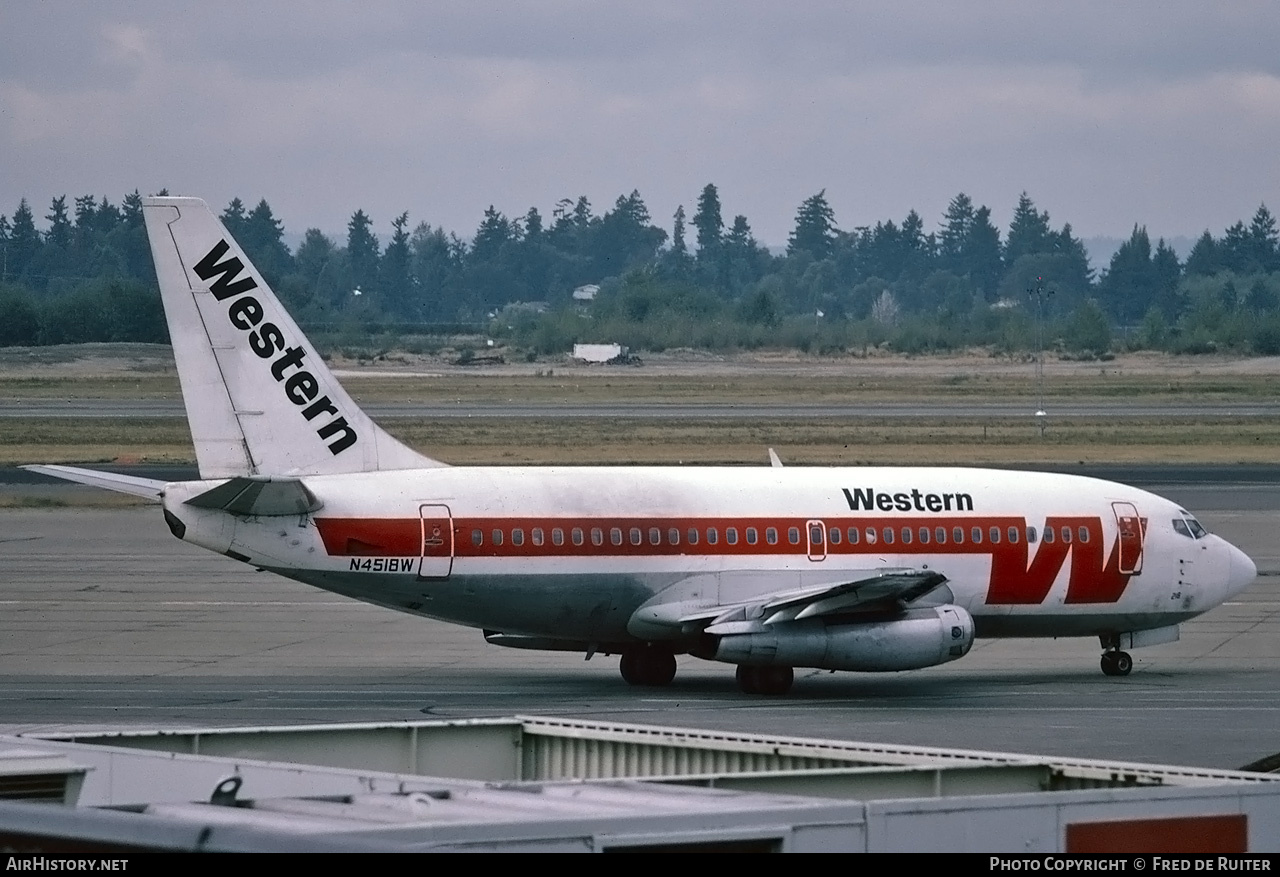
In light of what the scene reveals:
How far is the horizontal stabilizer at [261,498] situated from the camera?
32375mm

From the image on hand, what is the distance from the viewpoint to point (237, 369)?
3400 centimetres

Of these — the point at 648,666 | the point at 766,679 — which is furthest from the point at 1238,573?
the point at 648,666

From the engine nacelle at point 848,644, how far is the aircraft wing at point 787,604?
0.72ft

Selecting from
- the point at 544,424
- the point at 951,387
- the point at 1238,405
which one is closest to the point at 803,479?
the point at 544,424

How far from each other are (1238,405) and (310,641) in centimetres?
9670

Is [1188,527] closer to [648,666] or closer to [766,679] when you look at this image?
[766,679]

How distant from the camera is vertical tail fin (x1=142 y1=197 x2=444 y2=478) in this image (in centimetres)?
3381

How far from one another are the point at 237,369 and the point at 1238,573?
1928 centimetres

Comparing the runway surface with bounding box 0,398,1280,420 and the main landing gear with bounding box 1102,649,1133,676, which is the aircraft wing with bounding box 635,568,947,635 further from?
the runway surface with bounding box 0,398,1280,420

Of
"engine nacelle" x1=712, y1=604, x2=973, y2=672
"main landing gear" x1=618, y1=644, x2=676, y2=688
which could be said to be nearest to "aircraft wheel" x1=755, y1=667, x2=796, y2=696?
"engine nacelle" x1=712, y1=604, x2=973, y2=672

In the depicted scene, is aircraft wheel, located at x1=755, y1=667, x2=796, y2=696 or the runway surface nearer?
aircraft wheel, located at x1=755, y1=667, x2=796, y2=696

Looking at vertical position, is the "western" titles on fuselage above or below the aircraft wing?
above

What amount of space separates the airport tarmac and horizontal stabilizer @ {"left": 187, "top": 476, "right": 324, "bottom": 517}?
3096 mm
